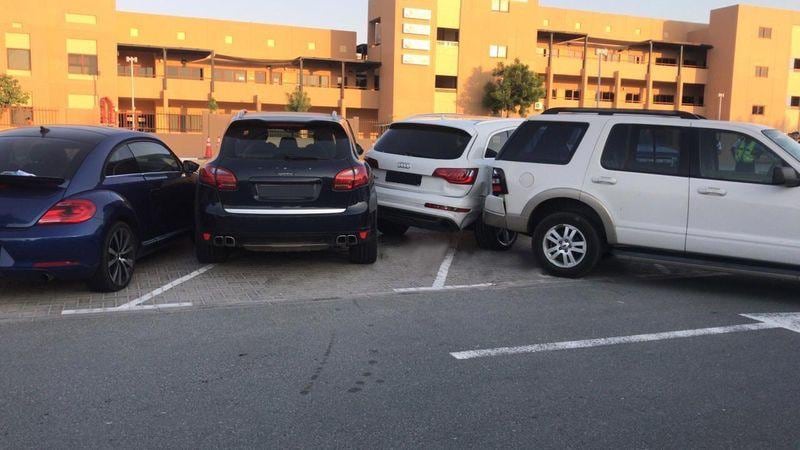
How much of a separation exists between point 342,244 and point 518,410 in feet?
11.8


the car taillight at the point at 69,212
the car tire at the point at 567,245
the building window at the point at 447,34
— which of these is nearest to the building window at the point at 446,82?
the building window at the point at 447,34

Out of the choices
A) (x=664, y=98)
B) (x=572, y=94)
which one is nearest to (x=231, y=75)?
(x=572, y=94)

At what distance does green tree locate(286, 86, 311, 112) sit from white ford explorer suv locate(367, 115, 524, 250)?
4718cm

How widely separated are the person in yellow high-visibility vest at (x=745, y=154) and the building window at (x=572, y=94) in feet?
198

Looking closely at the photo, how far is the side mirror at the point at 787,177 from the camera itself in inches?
250

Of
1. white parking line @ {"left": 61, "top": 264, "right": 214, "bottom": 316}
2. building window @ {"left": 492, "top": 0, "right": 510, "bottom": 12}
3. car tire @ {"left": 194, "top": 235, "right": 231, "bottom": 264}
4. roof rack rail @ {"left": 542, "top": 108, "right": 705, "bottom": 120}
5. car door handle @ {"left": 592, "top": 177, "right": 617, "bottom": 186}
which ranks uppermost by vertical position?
building window @ {"left": 492, "top": 0, "right": 510, "bottom": 12}

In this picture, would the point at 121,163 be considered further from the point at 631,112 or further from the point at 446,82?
the point at 446,82

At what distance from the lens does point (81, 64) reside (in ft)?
168

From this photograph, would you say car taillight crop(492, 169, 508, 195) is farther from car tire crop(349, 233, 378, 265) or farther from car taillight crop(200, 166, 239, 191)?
car taillight crop(200, 166, 239, 191)

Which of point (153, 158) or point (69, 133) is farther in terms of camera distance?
point (153, 158)

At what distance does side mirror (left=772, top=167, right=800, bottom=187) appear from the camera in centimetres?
634

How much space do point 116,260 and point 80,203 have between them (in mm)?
703

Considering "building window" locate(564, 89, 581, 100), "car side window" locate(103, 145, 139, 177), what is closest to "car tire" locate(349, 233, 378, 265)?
"car side window" locate(103, 145, 139, 177)

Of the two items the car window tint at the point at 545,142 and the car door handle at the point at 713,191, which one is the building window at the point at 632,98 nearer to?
the car window tint at the point at 545,142
